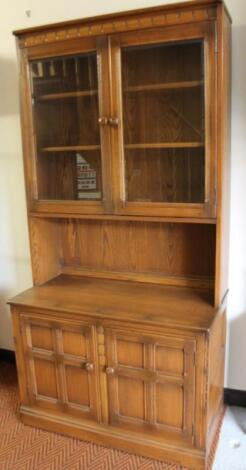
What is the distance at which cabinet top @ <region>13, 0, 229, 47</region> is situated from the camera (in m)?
1.55

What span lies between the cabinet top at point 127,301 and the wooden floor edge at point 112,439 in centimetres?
61

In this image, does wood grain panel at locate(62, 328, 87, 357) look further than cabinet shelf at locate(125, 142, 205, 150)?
Yes

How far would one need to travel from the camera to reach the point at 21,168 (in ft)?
7.88

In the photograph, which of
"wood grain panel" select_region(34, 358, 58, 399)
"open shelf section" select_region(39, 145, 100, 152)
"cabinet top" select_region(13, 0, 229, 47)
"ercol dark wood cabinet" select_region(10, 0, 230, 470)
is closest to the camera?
"cabinet top" select_region(13, 0, 229, 47)

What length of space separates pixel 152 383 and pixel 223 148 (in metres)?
1.09

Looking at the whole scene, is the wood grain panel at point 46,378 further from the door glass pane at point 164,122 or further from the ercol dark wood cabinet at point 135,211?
the door glass pane at point 164,122

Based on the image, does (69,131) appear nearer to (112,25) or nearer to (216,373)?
(112,25)

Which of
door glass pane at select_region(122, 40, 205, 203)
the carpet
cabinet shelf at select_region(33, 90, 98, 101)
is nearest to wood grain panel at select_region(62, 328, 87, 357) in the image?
the carpet

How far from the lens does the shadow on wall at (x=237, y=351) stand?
211cm

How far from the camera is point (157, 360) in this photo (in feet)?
5.76

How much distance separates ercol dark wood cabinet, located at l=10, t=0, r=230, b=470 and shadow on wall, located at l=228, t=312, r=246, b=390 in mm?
120

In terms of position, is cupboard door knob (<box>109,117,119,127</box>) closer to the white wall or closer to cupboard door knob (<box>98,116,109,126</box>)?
cupboard door knob (<box>98,116,109,126</box>)

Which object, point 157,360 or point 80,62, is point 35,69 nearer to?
point 80,62

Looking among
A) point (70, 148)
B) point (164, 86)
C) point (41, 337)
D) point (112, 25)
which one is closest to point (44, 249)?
point (41, 337)
